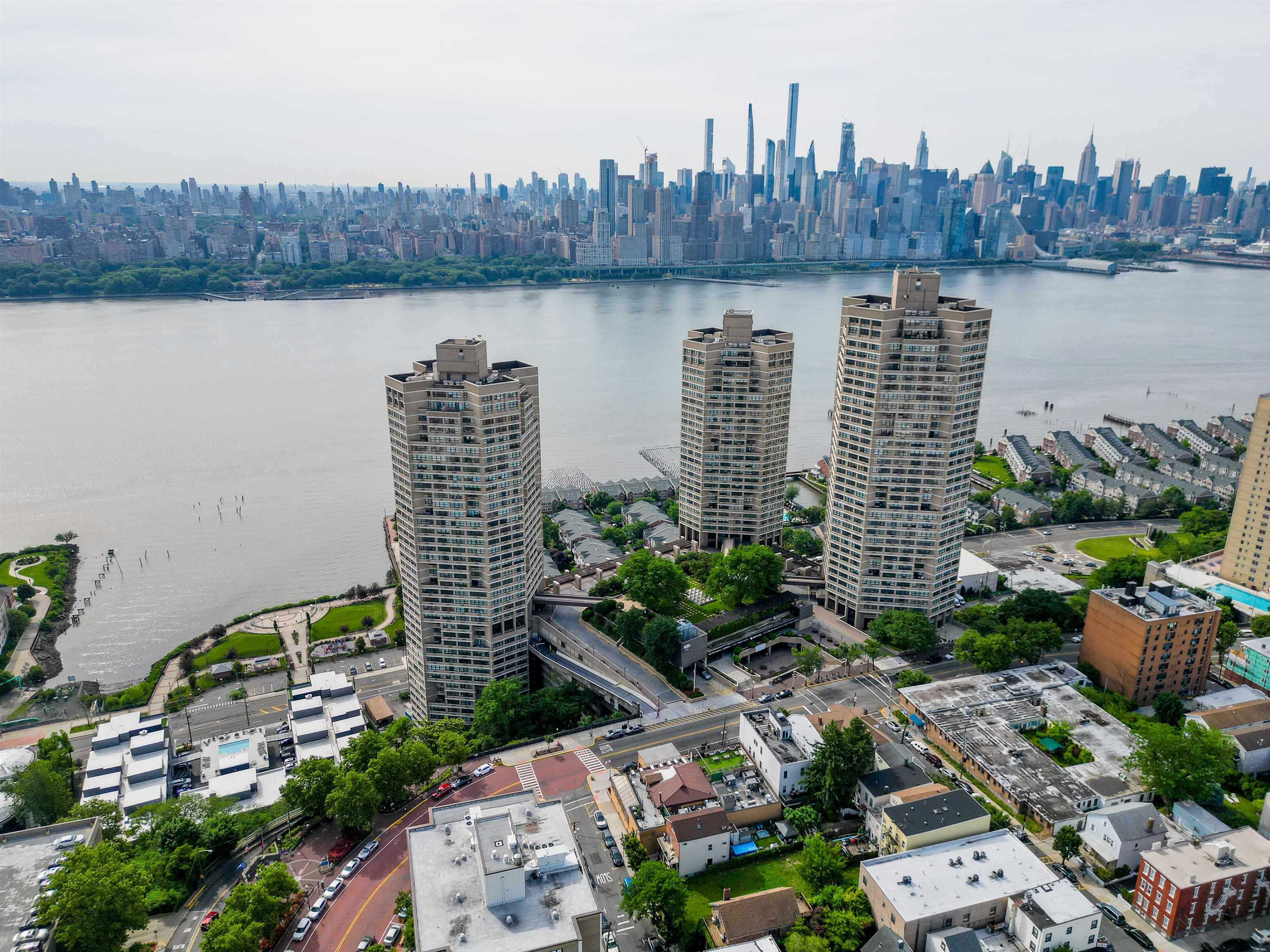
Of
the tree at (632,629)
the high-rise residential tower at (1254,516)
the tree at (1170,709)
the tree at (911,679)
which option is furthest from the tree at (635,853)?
the high-rise residential tower at (1254,516)

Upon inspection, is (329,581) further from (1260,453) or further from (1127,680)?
(1260,453)

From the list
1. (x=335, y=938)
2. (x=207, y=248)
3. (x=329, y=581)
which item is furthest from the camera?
(x=207, y=248)

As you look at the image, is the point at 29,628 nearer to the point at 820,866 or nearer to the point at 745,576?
the point at 745,576

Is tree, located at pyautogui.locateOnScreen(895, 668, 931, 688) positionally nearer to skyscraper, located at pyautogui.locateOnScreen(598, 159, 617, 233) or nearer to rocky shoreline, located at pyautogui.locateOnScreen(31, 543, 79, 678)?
rocky shoreline, located at pyautogui.locateOnScreen(31, 543, 79, 678)

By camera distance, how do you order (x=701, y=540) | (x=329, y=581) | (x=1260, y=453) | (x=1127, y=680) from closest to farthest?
1. (x=1127, y=680)
2. (x=1260, y=453)
3. (x=701, y=540)
4. (x=329, y=581)

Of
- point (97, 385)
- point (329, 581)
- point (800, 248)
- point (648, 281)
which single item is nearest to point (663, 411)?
point (329, 581)

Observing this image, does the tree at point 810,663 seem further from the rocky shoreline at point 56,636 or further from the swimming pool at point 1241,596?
the rocky shoreline at point 56,636
